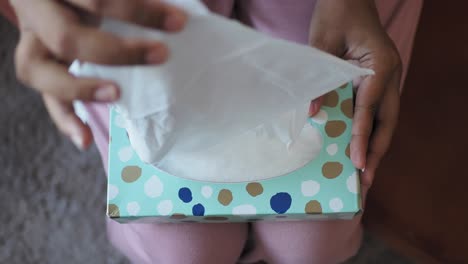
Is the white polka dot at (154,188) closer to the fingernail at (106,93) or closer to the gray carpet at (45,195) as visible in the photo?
the fingernail at (106,93)

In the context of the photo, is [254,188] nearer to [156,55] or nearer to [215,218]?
[215,218]

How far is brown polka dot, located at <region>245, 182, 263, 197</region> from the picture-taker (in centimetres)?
48

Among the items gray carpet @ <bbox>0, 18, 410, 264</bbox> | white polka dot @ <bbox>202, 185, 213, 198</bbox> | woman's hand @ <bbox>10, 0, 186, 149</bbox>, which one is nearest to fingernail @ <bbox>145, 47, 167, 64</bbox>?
woman's hand @ <bbox>10, 0, 186, 149</bbox>

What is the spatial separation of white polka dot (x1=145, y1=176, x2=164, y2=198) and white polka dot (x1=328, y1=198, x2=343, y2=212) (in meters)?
0.16

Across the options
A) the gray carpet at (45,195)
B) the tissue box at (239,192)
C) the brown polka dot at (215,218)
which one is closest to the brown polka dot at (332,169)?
the tissue box at (239,192)

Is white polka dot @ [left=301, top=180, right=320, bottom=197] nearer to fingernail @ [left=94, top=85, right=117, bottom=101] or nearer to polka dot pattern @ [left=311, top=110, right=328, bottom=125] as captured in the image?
polka dot pattern @ [left=311, top=110, right=328, bottom=125]

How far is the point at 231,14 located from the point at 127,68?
0.30m

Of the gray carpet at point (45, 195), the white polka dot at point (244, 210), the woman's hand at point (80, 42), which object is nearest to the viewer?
the woman's hand at point (80, 42)

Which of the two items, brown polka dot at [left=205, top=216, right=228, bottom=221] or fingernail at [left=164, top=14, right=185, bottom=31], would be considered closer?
fingernail at [left=164, top=14, right=185, bottom=31]

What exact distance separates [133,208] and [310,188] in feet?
0.54

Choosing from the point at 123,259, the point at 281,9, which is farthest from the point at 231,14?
the point at 123,259

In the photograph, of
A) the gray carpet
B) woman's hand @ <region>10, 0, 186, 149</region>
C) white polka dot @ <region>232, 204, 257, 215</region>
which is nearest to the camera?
woman's hand @ <region>10, 0, 186, 149</region>

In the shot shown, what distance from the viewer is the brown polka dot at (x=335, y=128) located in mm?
497

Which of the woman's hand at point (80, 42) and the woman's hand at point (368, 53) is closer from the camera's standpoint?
the woman's hand at point (80, 42)
